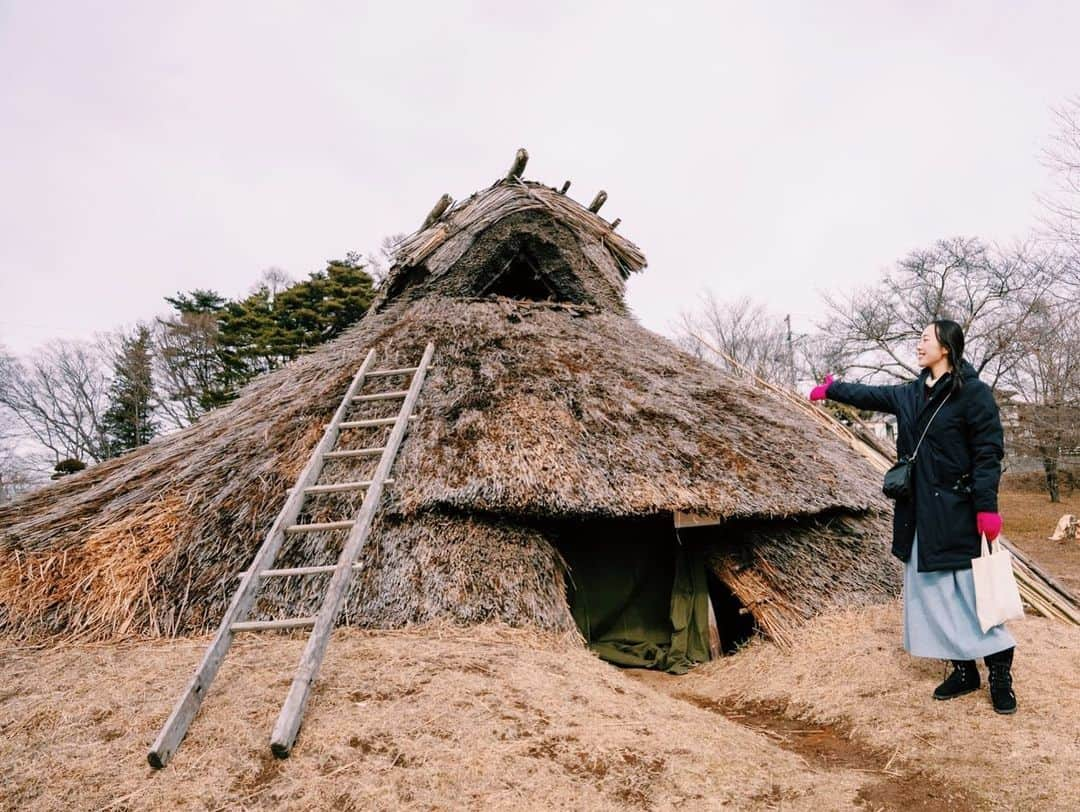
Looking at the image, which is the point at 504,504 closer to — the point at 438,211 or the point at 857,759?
the point at 857,759

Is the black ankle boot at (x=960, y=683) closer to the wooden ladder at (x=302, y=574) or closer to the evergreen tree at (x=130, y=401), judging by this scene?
the wooden ladder at (x=302, y=574)

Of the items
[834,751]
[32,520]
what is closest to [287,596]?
[32,520]

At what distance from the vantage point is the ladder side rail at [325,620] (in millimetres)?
2510

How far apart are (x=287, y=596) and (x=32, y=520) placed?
2.45 meters

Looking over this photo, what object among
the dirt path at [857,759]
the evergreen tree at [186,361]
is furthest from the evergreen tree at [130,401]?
the dirt path at [857,759]

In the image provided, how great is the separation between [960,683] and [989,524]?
975mm

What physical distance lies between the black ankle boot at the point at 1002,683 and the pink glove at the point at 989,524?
0.64 metres

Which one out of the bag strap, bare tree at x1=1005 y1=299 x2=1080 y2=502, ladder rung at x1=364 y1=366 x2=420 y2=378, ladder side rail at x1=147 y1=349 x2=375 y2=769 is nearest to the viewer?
ladder side rail at x1=147 y1=349 x2=375 y2=769

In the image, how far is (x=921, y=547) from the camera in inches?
127

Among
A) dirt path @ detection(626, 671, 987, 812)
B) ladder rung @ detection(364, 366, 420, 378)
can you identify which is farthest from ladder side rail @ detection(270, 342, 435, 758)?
dirt path @ detection(626, 671, 987, 812)

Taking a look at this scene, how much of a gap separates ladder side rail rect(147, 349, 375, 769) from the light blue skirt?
3.60m

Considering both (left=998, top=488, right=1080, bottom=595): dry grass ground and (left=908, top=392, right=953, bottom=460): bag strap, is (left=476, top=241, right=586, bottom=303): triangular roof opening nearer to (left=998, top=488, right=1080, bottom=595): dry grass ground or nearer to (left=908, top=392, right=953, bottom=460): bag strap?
(left=908, top=392, right=953, bottom=460): bag strap

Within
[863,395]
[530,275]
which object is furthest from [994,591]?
[530,275]

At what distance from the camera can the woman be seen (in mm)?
3062
